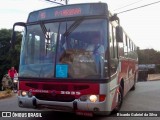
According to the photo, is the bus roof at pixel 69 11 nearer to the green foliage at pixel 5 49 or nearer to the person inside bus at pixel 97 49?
the person inside bus at pixel 97 49

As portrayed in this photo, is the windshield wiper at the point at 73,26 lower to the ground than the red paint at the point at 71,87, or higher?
higher

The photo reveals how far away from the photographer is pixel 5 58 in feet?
117

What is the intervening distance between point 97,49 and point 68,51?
0.73 m

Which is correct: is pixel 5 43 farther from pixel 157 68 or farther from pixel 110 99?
pixel 110 99

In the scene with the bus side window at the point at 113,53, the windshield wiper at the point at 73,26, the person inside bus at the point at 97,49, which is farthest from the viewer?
the bus side window at the point at 113,53

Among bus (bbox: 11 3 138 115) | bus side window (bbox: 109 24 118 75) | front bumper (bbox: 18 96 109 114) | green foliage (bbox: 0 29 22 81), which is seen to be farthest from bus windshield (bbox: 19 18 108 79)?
green foliage (bbox: 0 29 22 81)

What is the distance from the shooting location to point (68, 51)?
7.07 meters

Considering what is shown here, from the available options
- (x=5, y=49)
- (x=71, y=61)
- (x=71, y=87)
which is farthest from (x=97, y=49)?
(x=5, y=49)

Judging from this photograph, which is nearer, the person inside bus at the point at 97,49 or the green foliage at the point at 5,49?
the person inside bus at the point at 97,49

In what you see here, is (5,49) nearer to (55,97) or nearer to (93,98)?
(55,97)

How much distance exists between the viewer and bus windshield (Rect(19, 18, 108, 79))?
6.89 metres

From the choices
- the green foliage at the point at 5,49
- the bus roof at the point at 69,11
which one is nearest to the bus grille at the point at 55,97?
the bus roof at the point at 69,11

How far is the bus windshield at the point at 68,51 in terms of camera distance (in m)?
6.89

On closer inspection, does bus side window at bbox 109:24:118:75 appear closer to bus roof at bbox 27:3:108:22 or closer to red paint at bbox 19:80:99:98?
bus roof at bbox 27:3:108:22
